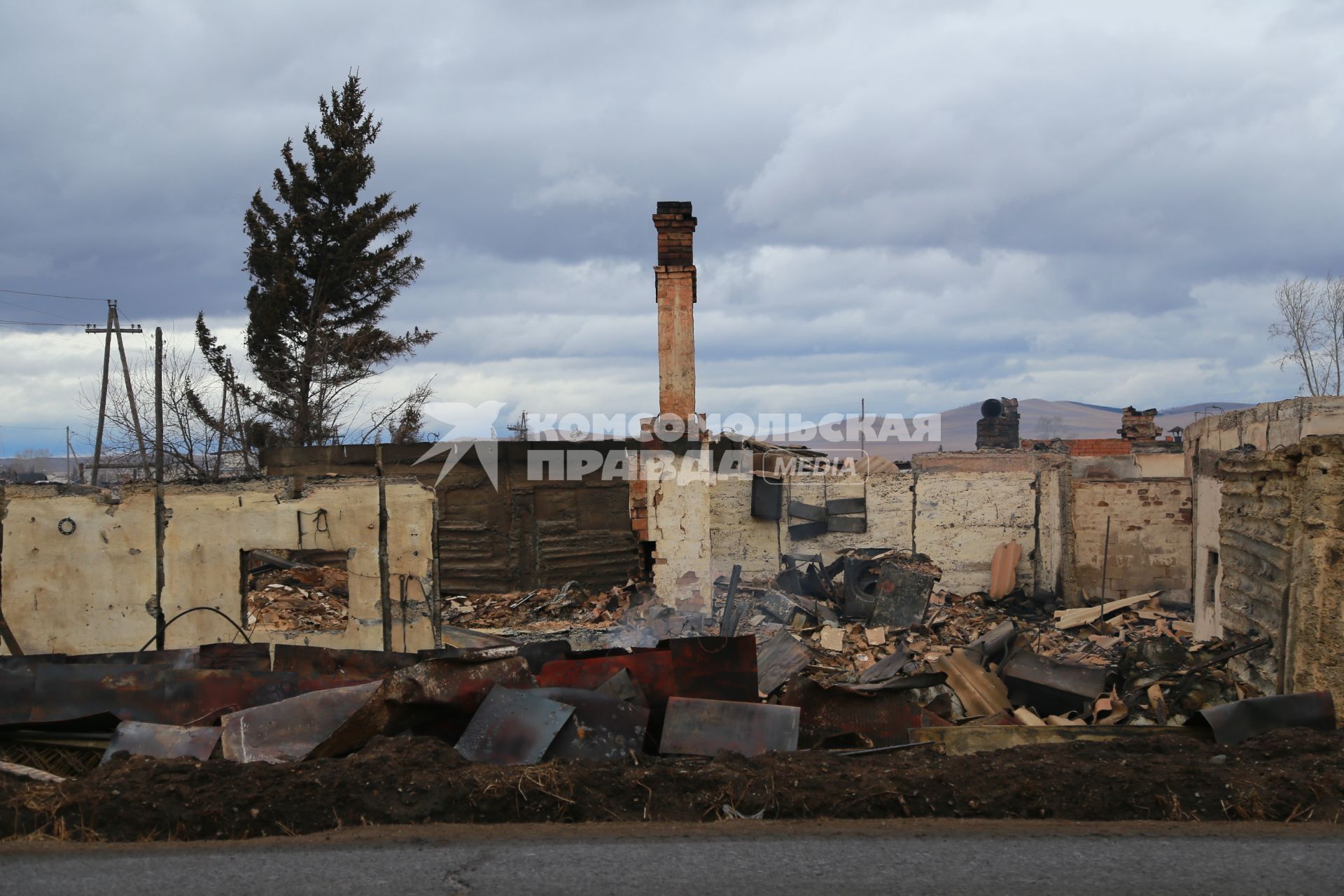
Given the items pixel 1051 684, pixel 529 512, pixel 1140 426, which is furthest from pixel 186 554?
pixel 1140 426

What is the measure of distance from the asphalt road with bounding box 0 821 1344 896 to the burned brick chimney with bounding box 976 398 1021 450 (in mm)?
30811

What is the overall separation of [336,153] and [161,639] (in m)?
16.3

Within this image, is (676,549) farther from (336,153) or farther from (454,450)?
(336,153)

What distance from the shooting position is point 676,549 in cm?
1383

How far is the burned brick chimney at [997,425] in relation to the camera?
34625mm

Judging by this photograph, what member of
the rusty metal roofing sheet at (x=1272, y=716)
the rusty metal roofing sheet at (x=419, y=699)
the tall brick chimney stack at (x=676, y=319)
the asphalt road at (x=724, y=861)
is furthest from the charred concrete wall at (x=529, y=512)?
the asphalt road at (x=724, y=861)

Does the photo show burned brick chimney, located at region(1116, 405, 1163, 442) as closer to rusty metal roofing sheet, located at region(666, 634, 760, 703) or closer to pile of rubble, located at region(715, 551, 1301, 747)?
pile of rubble, located at region(715, 551, 1301, 747)

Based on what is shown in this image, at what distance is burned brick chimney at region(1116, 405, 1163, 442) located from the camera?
97.9 feet

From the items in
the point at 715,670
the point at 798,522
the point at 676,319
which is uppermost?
the point at 676,319

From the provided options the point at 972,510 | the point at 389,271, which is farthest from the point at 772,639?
the point at 389,271

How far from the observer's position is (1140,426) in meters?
29.8

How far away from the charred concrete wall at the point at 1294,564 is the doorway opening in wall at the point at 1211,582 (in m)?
1.22

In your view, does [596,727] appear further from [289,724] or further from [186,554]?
[186,554]

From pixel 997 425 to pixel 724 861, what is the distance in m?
32.9
